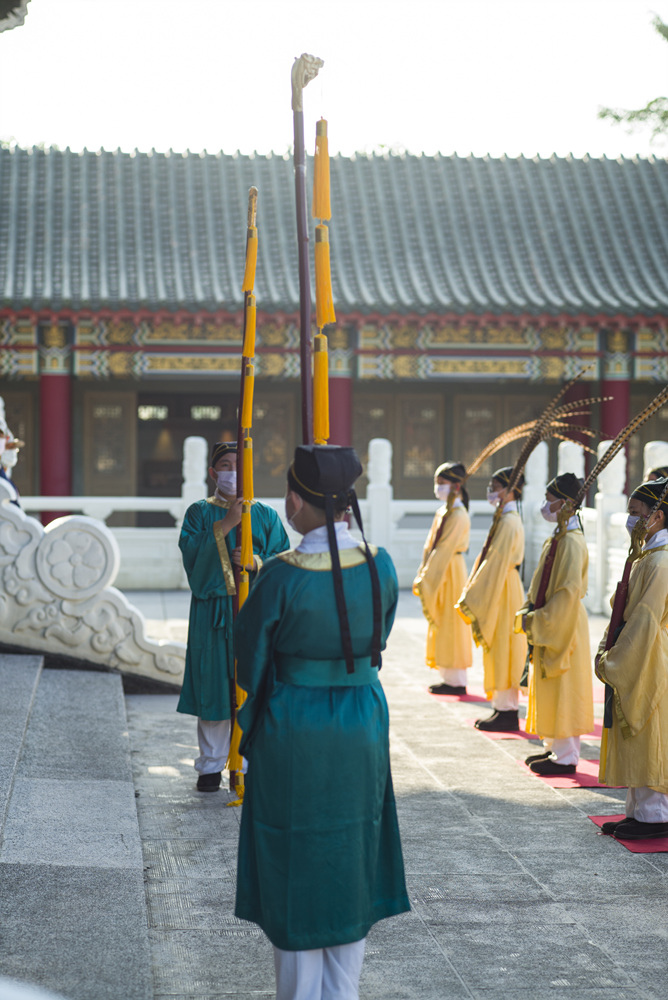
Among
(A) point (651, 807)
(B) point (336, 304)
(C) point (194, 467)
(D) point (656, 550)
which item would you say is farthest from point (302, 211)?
(B) point (336, 304)

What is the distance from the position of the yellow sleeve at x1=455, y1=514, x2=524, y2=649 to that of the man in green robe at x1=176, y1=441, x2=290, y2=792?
6.63 feet

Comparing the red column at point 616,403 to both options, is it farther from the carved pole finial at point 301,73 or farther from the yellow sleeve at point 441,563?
the carved pole finial at point 301,73

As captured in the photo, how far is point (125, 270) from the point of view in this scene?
15492mm

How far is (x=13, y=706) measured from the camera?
245 inches

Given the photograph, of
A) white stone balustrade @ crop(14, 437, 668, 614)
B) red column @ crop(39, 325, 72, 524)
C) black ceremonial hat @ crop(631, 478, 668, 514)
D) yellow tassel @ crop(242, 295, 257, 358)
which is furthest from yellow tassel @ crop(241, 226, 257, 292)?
red column @ crop(39, 325, 72, 524)

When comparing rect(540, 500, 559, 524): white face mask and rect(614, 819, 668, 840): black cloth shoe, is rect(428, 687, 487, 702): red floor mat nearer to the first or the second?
rect(540, 500, 559, 524): white face mask

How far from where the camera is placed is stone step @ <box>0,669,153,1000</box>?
3.50m

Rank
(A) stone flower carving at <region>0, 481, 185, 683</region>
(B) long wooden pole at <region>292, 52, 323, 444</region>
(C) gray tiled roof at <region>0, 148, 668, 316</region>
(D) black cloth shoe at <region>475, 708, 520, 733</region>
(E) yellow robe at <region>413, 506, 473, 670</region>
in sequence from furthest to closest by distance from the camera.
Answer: (C) gray tiled roof at <region>0, 148, 668, 316</region>
(E) yellow robe at <region>413, 506, 473, 670</region>
(A) stone flower carving at <region>0, 481, 185, 683</region>
(D) black cloth shoe at <region>475, 708, 520, 733</region>
(B) long wooden pole at <region>292, 52, 323, 444</region>

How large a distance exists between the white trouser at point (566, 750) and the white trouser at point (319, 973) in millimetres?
3200

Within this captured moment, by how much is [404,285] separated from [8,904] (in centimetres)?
1267

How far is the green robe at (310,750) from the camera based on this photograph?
122 inches

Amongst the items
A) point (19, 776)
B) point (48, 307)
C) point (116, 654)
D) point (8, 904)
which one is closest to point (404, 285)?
point (48, 307)

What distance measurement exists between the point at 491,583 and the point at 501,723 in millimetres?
840

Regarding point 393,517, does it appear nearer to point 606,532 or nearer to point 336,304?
point 606,532
